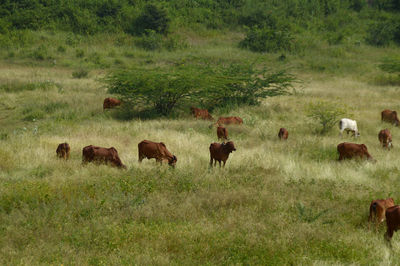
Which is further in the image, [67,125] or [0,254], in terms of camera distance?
[67,125]

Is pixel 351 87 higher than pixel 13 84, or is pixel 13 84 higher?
pixel 13 84

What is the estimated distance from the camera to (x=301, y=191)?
705 cm

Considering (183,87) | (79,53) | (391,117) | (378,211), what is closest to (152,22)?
(79,53)

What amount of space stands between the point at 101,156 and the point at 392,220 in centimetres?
524

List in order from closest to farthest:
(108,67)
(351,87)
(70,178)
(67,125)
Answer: (70,178), (67,125), (351,87), (108,67)

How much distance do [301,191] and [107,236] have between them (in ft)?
11.7

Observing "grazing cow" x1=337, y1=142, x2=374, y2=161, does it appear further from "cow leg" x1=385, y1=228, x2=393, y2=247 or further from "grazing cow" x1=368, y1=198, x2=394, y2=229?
"cow leg" x1=385, y1=228, x2=393, y2=247

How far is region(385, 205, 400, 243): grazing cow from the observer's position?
511 centimetres

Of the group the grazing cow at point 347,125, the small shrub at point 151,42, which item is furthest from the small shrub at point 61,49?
the grazing cow at point 347,125

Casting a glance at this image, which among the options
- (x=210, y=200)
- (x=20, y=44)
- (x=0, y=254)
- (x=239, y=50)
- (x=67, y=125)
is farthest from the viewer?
(x=239, y=50)

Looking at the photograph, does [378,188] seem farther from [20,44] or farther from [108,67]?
[20,44]

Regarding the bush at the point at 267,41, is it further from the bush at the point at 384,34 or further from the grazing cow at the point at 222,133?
the grazing cow at the point at 222,133

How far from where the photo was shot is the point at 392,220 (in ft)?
17.0

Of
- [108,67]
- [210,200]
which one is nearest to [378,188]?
[210,200]
